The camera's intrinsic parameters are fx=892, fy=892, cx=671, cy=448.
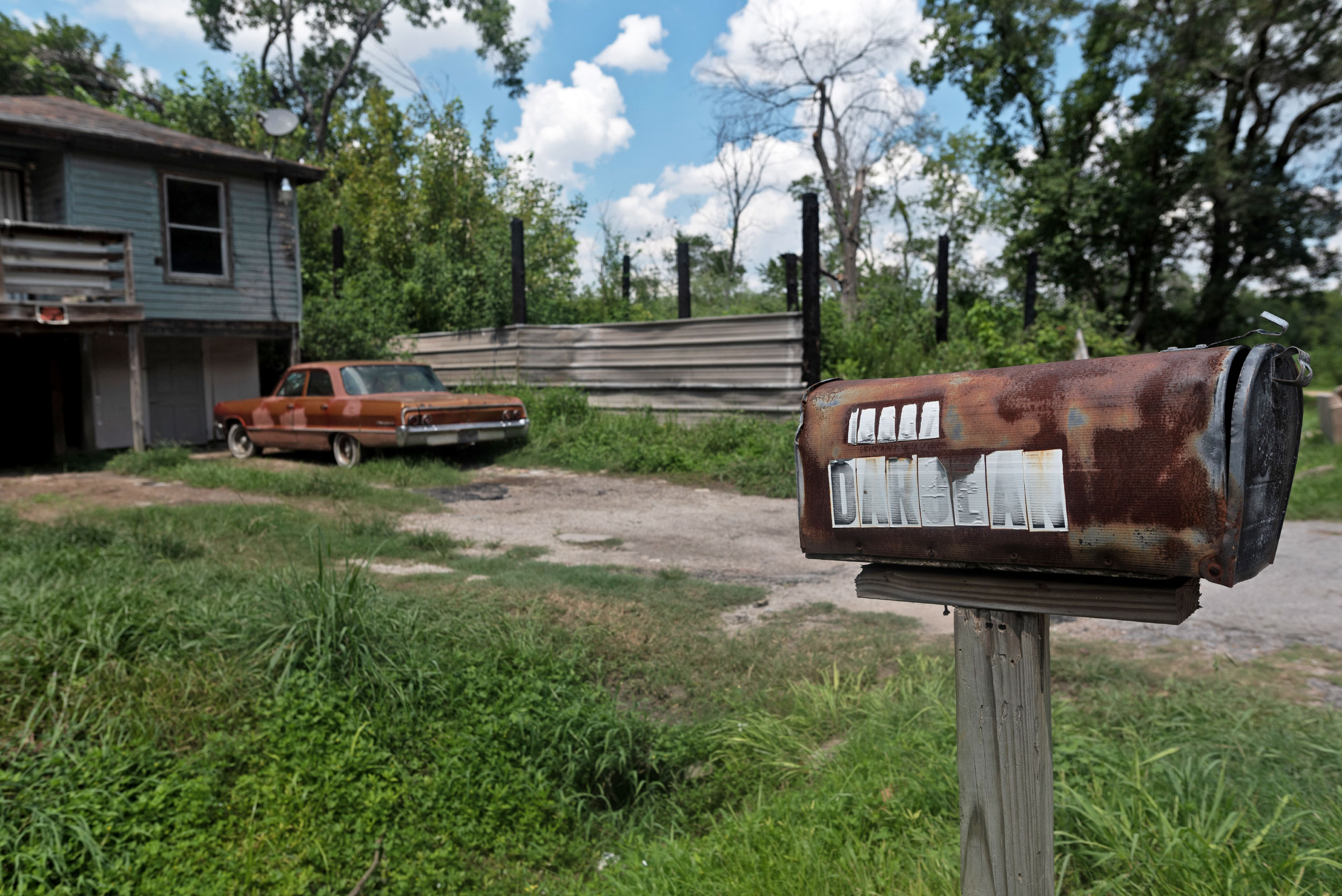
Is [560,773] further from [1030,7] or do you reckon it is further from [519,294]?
[1030,7]

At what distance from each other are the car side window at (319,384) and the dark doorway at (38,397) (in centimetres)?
506

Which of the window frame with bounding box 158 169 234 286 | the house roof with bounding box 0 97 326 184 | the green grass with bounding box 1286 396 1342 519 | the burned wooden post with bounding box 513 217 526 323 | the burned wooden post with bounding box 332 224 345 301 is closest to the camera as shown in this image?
the green grass with bounding box 1286 396 1342 519

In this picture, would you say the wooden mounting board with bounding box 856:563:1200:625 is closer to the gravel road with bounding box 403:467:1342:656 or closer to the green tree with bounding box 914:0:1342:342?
the gravel road with bounding box 403:467:1342:656

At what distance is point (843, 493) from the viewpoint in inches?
61.2

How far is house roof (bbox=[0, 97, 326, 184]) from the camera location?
12695mm

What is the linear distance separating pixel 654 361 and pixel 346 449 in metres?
4.51

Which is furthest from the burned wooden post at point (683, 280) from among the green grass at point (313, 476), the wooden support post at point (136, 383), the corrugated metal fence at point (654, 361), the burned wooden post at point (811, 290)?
the wooden support post at point (136, 383)

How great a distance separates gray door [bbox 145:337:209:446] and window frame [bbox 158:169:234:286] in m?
1.65

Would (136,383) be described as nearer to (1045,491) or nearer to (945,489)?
(945,489)

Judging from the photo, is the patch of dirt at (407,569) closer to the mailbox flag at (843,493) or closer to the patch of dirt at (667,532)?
the patch of dirt at (667,532)

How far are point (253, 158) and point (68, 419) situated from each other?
5.44 metres

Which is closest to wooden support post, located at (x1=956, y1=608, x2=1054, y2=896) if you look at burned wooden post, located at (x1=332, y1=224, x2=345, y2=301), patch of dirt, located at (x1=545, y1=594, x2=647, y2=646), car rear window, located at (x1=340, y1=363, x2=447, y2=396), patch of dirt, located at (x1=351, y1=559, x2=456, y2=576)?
patch of dirt, located at (x1=545, y1=594, x2=647, y2=646)

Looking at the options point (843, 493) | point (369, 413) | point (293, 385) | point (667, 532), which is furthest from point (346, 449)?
point (843, 493)

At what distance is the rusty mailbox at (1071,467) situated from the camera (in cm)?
120
